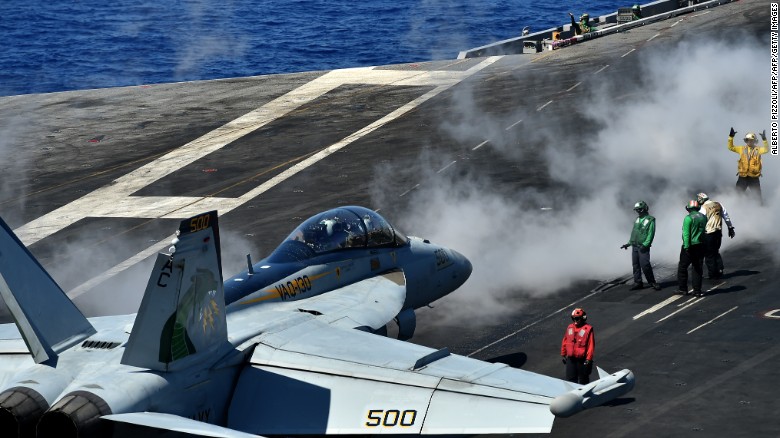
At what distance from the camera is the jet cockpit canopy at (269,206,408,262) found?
72.1ft

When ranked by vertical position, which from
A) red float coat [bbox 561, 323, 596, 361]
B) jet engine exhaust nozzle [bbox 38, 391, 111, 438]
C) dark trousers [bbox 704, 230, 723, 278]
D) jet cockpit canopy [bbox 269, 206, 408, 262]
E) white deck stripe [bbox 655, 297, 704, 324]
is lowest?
white deck stripe [bbox 655, 297, 704, 324]

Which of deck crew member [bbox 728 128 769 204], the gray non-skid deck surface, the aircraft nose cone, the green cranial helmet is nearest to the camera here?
the gray non-skid deck surface

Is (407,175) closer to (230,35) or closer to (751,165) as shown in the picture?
(751,165)

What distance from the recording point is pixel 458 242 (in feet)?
102

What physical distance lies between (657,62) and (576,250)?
73.6ft

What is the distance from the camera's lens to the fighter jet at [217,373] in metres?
15.7

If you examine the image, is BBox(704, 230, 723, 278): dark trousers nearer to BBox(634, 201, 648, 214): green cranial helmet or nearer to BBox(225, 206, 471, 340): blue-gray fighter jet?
BBox(634, 201, 648, 214): green cranial helmet

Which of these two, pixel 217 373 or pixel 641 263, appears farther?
pixel 641 263

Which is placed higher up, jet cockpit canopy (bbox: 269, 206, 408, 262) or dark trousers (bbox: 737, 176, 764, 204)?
jet cockpit canopy (bbox: 269, 206, 408, 262)

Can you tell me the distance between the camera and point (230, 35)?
4136 inches

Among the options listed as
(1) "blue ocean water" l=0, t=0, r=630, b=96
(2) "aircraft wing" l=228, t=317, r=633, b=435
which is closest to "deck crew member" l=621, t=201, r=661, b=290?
(2) "aircraft wing" l=228, t=317, r=633, b=435

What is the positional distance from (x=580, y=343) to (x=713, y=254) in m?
8.05

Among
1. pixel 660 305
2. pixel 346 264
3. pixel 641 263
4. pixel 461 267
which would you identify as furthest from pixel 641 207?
pixel 346 264

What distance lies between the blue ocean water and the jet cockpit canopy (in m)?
63.6
